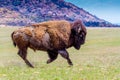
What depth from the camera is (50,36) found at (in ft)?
62.5

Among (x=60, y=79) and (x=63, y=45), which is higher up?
(x=60, y=79)

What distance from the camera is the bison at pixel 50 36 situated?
19031 mm

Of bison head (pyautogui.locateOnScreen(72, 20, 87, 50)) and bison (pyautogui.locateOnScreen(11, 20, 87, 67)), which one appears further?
bison head (pyautogui.locateOnScreen(72, 20, 87, 50))

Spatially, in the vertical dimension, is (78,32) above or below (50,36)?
above

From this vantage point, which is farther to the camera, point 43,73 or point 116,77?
point 43,73

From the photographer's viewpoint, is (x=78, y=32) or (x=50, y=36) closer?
(x=50, y=36)

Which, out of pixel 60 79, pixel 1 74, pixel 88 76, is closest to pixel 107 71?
pixel 88 76

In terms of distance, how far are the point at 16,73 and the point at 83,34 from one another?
4.66 meters

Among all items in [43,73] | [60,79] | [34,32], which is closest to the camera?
[60,79]

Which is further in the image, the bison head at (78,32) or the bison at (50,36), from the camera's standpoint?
the bison head at (78,32)

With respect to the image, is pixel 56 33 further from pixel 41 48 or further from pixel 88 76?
pixel 88 76

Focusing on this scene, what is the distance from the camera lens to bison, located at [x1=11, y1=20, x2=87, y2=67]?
62.4 ft

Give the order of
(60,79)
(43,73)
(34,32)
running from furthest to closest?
(34,32)
(43,73)
(60,79)

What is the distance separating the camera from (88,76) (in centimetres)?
1452
